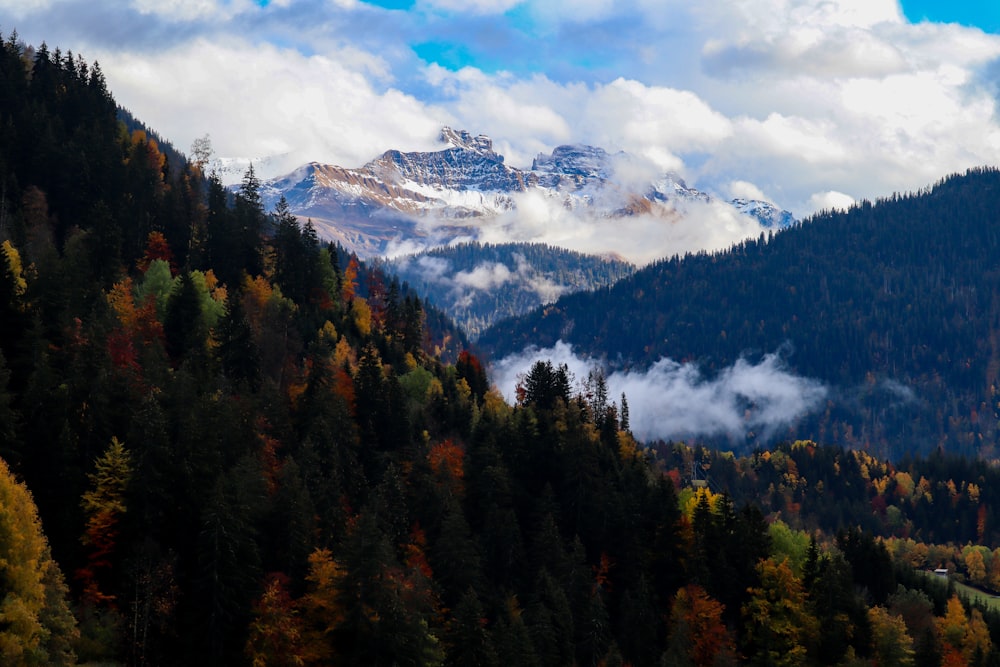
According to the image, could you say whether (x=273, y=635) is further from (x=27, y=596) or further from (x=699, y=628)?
(x=699, y=628)

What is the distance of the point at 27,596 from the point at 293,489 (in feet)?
106

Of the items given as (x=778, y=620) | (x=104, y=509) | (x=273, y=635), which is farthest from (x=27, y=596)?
(x=778, y=620)

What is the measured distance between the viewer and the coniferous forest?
82.2m

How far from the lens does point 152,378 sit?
98000 millimetres

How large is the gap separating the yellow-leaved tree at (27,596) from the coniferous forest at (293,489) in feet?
0.59

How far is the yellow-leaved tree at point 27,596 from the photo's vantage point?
204 ft

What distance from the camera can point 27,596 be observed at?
64562mm

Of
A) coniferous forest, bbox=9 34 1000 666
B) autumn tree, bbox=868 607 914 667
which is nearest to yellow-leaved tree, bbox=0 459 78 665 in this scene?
coniferous forest, bbox=9 34 1000 666

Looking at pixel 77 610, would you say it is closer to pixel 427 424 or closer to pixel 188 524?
pixel 188 524

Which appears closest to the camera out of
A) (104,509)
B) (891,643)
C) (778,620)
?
(104,509)

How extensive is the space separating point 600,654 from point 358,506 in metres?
29.8

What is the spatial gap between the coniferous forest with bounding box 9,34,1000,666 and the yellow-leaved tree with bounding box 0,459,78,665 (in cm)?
18

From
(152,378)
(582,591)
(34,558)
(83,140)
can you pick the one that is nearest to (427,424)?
(582,591)

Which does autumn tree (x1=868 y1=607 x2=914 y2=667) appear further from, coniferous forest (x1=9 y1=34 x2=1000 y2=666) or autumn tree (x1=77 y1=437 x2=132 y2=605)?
autumn tree (x1=77 y1=437 x2=132 y2=605)
